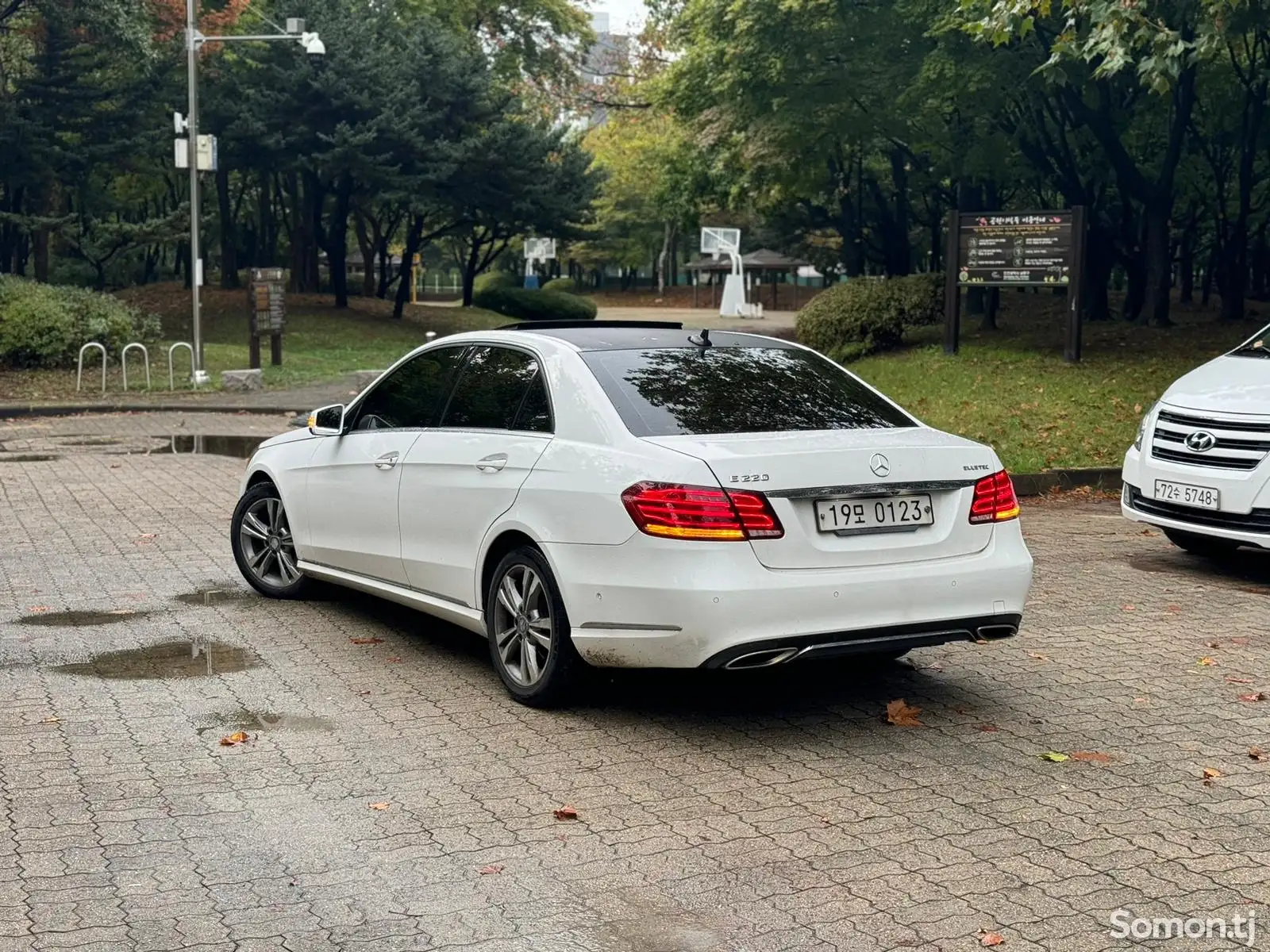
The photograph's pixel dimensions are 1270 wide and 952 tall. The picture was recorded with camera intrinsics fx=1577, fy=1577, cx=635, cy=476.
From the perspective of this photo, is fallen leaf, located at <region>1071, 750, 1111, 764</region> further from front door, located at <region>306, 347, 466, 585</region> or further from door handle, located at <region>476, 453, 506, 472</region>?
front door, located at <region>306, 347, 466, 585</region>

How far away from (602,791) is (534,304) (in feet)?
144

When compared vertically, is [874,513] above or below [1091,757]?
above

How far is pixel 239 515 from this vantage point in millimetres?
9062

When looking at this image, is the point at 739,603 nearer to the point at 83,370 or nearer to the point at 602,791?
the point at 602,791

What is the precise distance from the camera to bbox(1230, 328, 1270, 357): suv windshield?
10622 millimetres

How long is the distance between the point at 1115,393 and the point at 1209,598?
10140 mm

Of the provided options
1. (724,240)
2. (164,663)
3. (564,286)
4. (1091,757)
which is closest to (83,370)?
(164,663)

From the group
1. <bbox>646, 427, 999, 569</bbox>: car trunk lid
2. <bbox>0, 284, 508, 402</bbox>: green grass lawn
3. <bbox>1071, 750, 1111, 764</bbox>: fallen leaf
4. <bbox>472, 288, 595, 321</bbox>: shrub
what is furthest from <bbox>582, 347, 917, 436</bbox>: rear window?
<bbox>472, 288, 595, 321</bbox>: shrub

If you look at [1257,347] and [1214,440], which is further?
[1257,347]

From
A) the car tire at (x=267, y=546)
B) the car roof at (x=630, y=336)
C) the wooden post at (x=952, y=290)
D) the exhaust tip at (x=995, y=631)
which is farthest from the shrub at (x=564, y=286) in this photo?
the exhaust tip at (x=995, y=631)

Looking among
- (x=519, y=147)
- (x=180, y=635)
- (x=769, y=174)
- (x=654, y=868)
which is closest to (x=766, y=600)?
(x=654, y=868)

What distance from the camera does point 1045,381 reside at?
67.2ft

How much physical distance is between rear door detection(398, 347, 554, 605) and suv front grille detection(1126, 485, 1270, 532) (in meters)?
4.69

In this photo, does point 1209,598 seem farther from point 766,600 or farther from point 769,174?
point 769,174
